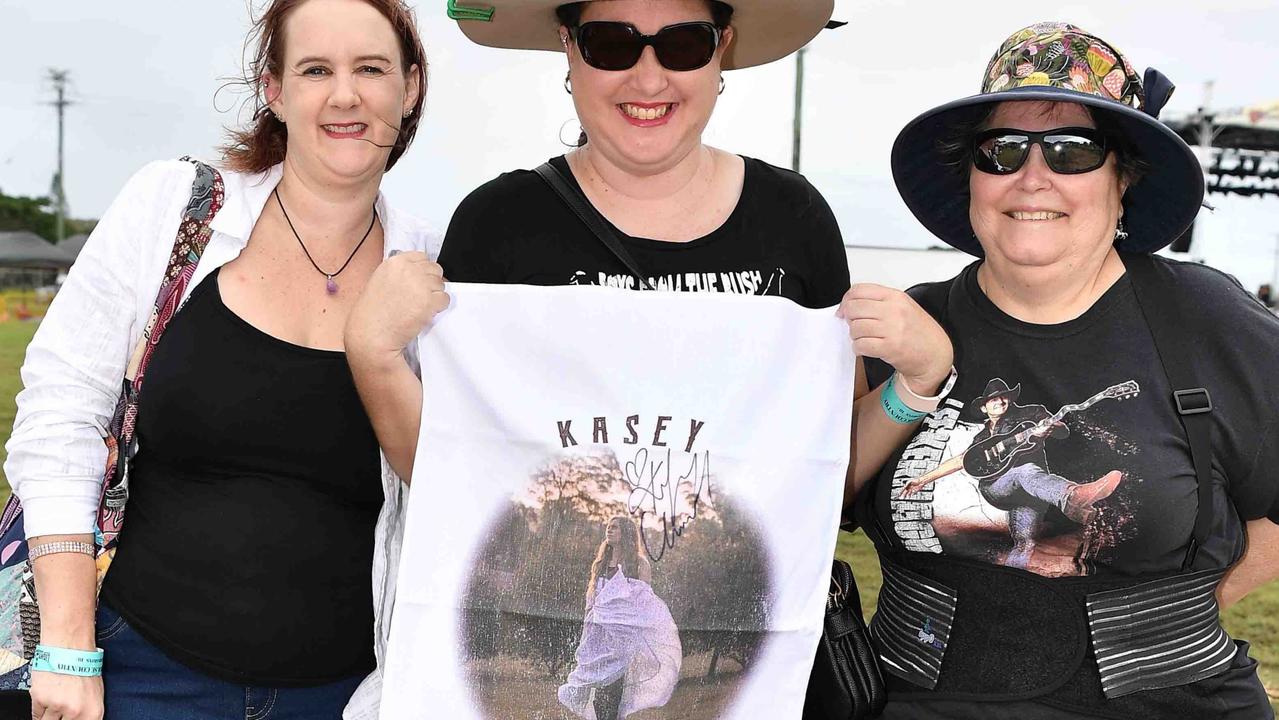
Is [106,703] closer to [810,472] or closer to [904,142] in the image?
[810,472]

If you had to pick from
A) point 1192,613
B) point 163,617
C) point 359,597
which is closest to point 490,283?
point 359,597

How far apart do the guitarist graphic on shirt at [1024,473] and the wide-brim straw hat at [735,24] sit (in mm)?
→ 1067

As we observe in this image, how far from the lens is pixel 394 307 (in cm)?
201

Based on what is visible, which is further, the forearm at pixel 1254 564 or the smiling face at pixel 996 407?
the forearm at pixel 1254 564

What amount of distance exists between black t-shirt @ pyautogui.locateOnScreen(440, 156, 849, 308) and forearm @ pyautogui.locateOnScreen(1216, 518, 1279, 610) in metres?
1.19

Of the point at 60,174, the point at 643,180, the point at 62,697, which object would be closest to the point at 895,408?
the point at 643,180

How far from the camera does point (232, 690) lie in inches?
84.0

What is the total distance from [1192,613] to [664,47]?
5.52 ft

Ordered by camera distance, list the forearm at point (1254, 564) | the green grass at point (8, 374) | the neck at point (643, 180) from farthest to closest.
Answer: the green grass at point (8, 374) < the forearm at point (1254, 564) < the neck at point (643, 180)

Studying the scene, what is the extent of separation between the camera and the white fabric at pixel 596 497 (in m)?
2.06

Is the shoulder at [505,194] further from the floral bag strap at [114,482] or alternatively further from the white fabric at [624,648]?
the white fabric at [624,648]

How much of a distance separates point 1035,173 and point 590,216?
99 centimetres

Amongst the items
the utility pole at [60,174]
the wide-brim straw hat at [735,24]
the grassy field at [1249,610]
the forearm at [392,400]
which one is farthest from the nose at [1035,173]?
the utility pole at [60,174]
